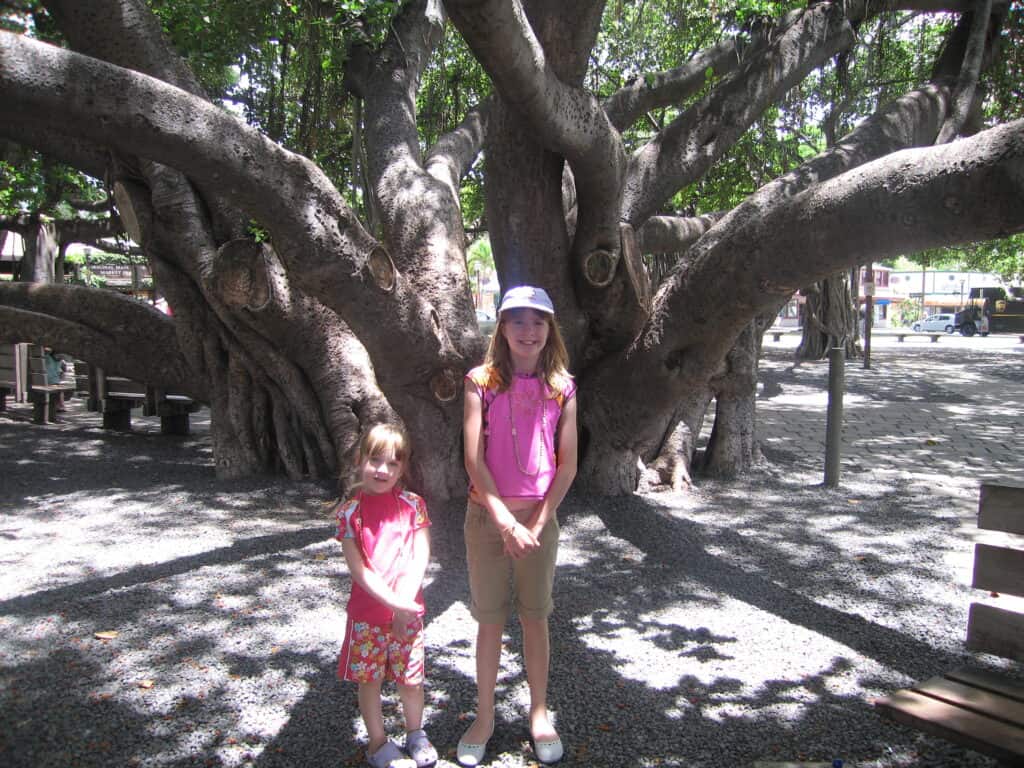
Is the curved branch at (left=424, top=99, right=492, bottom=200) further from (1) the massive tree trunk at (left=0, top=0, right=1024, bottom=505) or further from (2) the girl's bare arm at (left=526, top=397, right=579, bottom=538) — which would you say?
(2) the girl's bare arm at (left=526, top=397, right=579, bottom=538)

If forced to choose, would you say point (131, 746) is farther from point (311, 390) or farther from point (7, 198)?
point (7, 198)

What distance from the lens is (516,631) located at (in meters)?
4.06

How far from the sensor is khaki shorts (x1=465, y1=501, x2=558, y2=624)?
9.84 feet

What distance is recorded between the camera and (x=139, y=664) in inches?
141

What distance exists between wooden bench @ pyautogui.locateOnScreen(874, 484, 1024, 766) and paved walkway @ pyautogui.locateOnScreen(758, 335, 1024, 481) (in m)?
5.19

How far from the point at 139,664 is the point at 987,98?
9339 millimetres

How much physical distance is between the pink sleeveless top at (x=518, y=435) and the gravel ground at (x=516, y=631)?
94 cm

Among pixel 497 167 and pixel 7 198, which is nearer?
pixel 497 167

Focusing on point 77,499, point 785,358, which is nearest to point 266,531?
point 77,499

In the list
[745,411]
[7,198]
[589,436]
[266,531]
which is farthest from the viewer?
[7,198]

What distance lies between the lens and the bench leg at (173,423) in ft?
31.8

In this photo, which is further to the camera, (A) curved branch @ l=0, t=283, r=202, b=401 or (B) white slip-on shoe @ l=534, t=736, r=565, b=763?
(A) curved branch @ l=0, t=283, r=202, b=401

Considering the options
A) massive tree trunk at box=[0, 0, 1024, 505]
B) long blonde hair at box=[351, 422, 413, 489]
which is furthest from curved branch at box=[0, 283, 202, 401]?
long blonde hair at box=[351, 422, 413, 489]

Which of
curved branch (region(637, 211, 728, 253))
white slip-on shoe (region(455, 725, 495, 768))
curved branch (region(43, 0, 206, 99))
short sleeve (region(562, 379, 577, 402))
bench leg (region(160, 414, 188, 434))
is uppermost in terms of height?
curved branch (region(43, 0, 206, 99))
